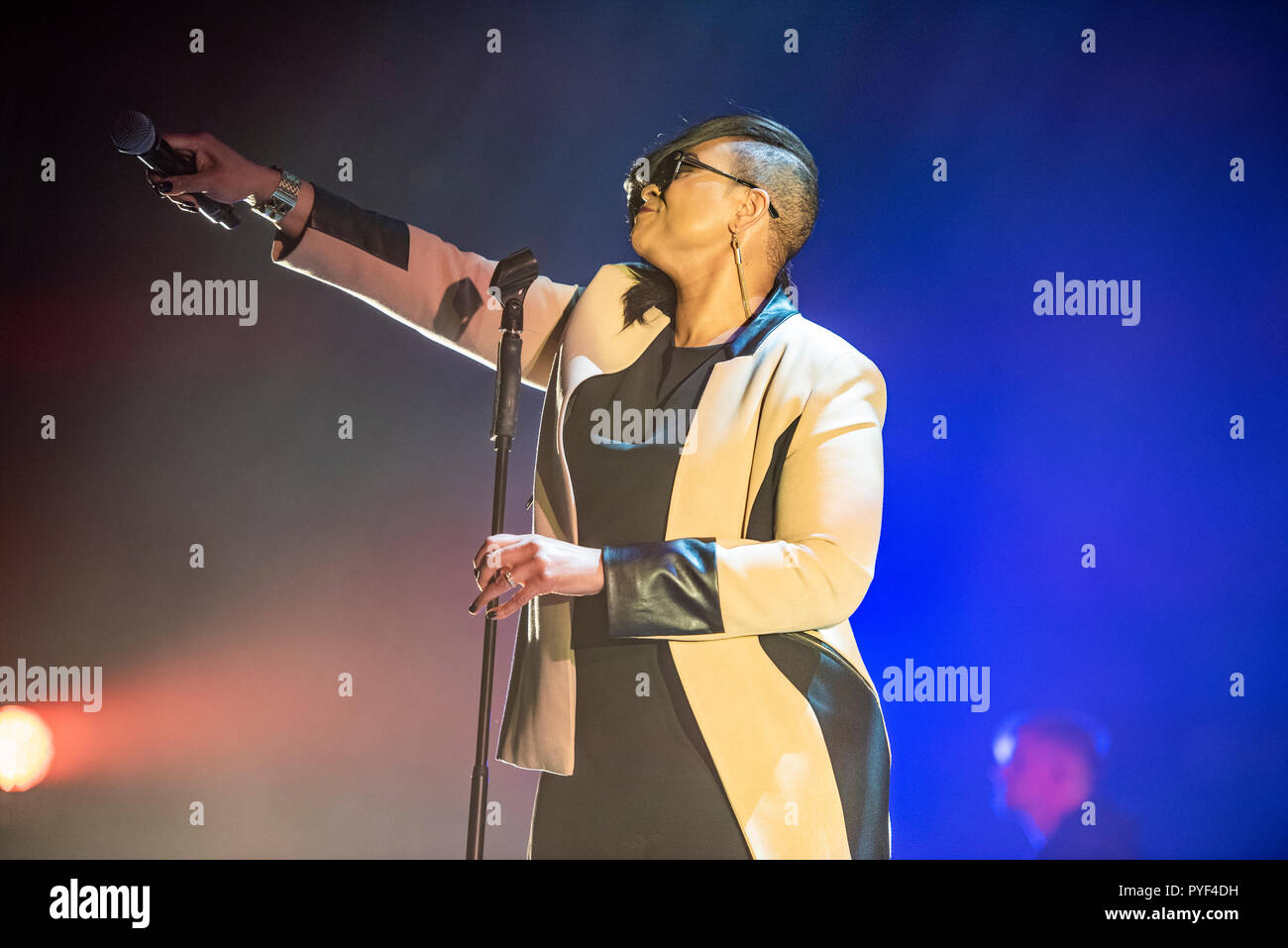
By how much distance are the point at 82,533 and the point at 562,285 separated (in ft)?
4.67

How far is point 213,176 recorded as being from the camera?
2.60m

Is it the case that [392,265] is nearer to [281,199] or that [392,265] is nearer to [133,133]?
[281,199]

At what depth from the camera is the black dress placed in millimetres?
2496

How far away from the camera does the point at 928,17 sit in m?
2.86

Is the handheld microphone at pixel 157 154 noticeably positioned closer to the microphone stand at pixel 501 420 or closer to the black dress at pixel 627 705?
the microphone stand at pixel 501 420

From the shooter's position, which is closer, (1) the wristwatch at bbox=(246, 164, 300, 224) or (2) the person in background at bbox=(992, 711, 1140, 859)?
(1) the wristwatch at bbox=(246, 164, 300, 224)

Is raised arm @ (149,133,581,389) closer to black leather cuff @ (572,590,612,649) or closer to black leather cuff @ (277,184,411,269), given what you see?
black leather cuff @ (277,184,411,269)

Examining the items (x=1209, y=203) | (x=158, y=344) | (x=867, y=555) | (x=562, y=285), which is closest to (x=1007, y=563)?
(x=867, y=555)

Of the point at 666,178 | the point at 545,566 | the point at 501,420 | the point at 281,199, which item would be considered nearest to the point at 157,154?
the point at 281,199

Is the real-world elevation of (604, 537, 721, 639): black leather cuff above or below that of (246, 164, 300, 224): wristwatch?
below

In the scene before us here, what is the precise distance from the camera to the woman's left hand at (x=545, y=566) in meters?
2.44

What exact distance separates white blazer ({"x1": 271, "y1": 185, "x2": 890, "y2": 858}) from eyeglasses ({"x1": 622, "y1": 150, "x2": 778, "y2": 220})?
0.71 feet

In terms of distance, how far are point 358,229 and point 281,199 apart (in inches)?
8.1

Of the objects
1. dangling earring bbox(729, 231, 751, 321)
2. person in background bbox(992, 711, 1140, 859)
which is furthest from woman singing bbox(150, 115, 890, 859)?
person in background bbox(992, 711, 1140, 859)
